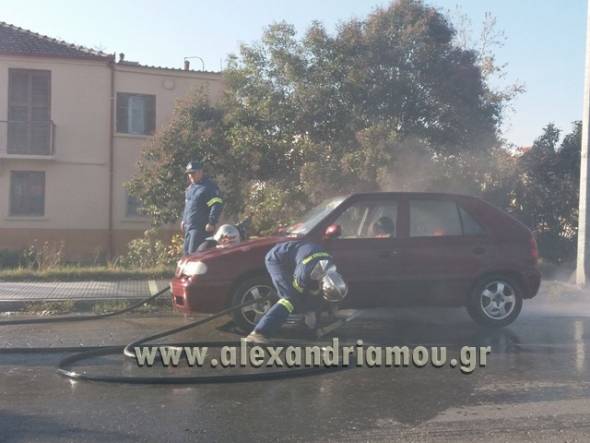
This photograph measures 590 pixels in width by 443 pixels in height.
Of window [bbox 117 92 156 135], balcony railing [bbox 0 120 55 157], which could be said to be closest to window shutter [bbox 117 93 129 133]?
window [bbox 117 92 156 135]

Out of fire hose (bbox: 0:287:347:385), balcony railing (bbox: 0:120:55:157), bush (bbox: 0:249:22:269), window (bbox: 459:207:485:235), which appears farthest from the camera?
balcony railing (bbox: 0:120:55:157)

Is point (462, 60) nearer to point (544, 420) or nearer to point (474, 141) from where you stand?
point (474, 141)

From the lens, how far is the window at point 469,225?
8453mm

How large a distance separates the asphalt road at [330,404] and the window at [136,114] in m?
15.1

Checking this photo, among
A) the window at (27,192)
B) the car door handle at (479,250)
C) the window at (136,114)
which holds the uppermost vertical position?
the window at (136,114)

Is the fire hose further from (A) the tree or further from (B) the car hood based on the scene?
(A) the tree

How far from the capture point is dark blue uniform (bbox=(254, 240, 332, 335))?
675cm

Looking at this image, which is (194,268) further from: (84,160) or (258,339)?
(84,160)

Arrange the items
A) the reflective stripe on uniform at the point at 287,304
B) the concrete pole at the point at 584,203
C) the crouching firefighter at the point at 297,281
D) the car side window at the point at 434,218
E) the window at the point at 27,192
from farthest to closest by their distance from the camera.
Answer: the window at the point at 27,192, the concrete pole at the point at 584,203, the car side window at the point at 434,218, the reflective stripe on uniform at the point at 287,304, the crouching firefighter at the point at 297,281

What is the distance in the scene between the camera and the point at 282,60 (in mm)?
14023

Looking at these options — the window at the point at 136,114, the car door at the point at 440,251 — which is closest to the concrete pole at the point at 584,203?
the car door at the point at 440,251

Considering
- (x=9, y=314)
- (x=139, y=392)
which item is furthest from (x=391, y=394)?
(x=9, y=314)

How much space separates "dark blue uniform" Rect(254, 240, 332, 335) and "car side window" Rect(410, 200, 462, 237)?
1.78 m

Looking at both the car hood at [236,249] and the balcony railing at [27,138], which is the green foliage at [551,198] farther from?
the balcony railing at [27,138]
